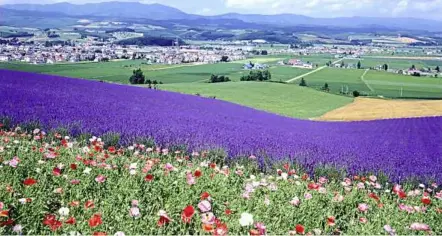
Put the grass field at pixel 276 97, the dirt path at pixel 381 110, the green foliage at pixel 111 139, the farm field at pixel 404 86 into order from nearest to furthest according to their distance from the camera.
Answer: the green foliage at pixel 111 139 < the dirt path at pixel 381 110 < the grass field at pixel 276 97 < the farm field at pixel 404 86

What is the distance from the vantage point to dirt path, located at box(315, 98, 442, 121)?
23.3 m

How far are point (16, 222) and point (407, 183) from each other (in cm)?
489

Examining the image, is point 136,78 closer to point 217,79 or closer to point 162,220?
point 217,79

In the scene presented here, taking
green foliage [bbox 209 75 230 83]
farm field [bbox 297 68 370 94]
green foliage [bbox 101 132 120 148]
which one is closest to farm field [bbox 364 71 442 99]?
farm field [bbox 297 68 370 94]

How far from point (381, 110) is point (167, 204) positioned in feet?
79.0

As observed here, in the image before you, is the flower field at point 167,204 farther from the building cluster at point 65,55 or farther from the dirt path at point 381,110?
the building cluster at point 65,55

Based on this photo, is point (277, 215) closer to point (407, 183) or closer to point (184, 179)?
point (184, 179)

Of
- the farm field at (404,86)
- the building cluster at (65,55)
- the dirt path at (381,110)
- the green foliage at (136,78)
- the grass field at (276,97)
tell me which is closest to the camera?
the dirt path at (381,110)

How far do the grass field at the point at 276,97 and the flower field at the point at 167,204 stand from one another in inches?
809

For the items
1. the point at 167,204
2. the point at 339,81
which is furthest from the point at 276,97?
the point at 167,204

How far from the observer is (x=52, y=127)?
7.06 m

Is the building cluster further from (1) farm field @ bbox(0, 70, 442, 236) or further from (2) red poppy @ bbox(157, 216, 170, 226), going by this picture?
(2) red poppy @ bbox(157, 216, 170, 226)

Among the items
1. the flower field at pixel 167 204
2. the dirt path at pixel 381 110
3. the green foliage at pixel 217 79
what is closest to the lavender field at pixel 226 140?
the flower field at pixel 167 204

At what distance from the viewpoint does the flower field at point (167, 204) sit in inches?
117
